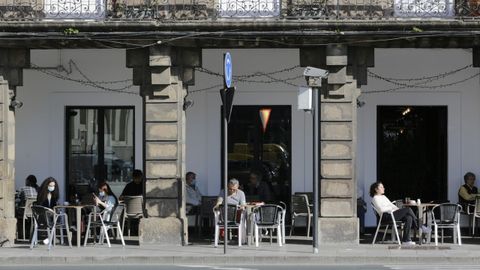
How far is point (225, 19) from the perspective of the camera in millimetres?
18859

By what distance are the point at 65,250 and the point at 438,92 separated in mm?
9591

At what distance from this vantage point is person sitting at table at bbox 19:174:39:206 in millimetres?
20281

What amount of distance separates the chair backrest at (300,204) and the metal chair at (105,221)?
3.84m

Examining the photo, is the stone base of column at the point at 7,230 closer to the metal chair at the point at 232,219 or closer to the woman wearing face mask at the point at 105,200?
the woman wearing face mask at the point at 105,200

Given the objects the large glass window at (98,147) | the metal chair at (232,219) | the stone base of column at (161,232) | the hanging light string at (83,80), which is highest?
the hanging light string at (83,80)

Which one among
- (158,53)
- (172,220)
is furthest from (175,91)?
(172,220)

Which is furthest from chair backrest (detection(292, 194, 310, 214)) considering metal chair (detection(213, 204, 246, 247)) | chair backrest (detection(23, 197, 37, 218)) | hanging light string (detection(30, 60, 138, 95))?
chair backrest (detection(23, 197, 37, 218))

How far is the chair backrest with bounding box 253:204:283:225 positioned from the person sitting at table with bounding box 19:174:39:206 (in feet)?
17.6

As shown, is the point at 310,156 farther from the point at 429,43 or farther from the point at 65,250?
the point at 65,250

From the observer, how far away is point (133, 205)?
19.6 metres

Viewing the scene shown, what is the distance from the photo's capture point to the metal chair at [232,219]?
18.0 meters

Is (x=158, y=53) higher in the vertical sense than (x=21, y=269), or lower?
→ higher

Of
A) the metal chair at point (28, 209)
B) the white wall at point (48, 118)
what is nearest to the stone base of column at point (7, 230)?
the metal chair at point (28, 209)

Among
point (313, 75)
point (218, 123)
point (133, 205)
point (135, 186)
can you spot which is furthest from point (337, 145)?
point (135, 186)
